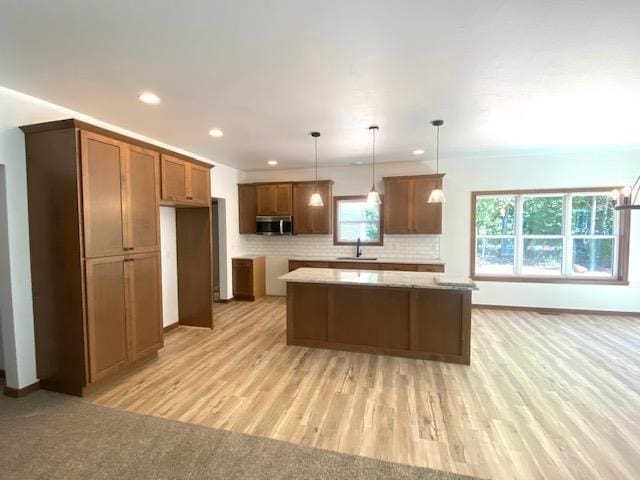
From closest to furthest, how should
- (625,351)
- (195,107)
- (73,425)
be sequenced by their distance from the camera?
(73,425)
(195,107)
(625,351)

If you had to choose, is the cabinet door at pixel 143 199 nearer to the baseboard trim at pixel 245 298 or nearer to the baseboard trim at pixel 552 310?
the baseboard trim at pixel 245 298

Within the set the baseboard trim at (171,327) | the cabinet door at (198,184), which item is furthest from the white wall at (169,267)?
the cabinet door at (198,184)

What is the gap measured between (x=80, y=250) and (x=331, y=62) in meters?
2.58

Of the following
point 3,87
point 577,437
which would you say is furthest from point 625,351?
point 3,87

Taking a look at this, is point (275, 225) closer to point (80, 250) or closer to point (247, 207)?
point (247, 207)

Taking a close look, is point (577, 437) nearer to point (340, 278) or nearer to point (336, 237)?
point (340, 278)

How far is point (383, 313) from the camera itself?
355 cm

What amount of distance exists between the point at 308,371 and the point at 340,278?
3.63ft

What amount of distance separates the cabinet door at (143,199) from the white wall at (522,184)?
3.68m

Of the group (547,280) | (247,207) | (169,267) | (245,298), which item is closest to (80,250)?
(169,267)

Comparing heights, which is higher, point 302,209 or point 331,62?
point 331,62

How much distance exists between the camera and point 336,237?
6242 millimetres

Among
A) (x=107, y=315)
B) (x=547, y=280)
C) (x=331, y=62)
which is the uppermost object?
(x=331, y=62)

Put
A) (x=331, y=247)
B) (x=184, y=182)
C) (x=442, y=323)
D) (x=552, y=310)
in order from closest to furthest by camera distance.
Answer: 1. (x=442, y=323)
2. (x=184, y=182)
3. (x=552, y=310)
4. (x=331, y=247)
